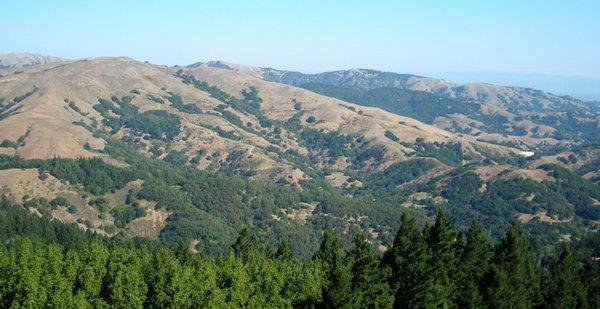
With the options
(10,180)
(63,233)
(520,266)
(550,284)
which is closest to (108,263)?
(520,266)

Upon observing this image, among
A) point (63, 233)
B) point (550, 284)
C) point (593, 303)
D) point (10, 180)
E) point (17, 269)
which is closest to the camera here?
point (17, 269)

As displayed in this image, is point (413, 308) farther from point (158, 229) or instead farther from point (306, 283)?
point (158, 229)

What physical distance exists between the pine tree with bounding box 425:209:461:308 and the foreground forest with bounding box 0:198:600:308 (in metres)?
0.09

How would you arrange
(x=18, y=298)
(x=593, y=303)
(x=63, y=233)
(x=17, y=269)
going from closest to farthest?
(x=18, y=298), (x=17, y=269), (x=593, y=303), (x=63, y=233)

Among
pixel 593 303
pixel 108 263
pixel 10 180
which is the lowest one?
pixel 10 180

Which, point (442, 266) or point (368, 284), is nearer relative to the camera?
point (368, 284)

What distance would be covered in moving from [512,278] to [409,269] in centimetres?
1137

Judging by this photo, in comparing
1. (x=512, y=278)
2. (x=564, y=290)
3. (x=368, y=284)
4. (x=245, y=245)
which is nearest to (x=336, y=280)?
(x=368, y=284)

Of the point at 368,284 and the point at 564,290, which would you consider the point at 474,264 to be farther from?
the point at 368,284

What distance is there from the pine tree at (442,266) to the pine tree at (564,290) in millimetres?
12410

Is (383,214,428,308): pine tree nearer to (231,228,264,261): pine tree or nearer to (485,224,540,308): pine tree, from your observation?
(485,224,540,308): pine tree

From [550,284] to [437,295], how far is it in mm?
17796

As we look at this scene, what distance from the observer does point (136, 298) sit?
55281mm

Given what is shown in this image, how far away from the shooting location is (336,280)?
51312 mm
